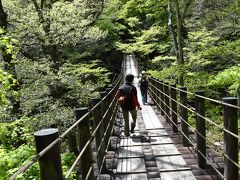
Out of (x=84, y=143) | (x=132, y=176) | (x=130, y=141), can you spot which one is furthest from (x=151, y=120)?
(x=84, y=143)

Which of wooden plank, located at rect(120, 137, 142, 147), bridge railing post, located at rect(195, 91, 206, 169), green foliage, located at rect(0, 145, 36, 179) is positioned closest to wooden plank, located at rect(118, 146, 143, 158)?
wooden plank, located at rect(120, 137, 142, 147)

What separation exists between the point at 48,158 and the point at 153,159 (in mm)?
3940

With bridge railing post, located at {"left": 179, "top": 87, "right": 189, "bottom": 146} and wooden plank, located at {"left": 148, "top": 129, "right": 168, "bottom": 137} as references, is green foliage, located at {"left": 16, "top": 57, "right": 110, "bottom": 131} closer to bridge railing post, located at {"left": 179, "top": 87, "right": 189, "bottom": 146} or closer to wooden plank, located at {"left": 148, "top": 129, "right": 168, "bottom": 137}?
wooden plank, located at {"left": 148, "top": 129, "right": 168, "bottom": 137}

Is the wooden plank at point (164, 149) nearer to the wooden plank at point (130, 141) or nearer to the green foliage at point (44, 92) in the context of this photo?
the wooden plank at point (130, 141)

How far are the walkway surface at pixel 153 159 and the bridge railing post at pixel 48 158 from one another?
116 inches

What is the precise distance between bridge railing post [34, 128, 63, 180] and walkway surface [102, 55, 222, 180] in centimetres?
294

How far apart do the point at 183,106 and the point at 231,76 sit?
256cm

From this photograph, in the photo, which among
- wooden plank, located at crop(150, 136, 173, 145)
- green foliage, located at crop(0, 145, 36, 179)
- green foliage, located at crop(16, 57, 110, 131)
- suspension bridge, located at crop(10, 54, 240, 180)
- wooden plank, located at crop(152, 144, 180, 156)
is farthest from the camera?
green foliage, located at crop(16, 57, 110, 131)

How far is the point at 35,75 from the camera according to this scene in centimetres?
1353

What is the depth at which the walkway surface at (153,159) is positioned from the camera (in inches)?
192

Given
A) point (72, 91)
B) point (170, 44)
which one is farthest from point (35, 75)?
point (170, 44)

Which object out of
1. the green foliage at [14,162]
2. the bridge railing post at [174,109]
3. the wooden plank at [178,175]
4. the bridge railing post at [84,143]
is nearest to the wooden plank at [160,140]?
the bridge railing post at [174,109]

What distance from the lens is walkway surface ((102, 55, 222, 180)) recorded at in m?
4.88

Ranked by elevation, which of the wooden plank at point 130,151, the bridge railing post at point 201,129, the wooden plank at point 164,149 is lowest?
the wooden plank at point 130,151
